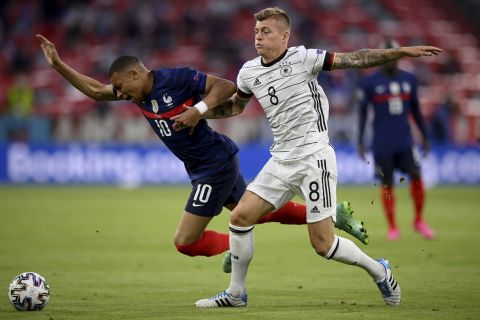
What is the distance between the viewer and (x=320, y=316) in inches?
283

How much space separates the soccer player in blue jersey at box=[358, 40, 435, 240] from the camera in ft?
44.3

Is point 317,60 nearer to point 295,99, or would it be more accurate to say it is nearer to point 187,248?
point 295,99

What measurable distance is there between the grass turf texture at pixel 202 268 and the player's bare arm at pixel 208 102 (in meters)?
1.55

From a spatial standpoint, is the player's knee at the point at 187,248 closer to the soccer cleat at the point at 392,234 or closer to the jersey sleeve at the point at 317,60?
the jersey sleeve at the point at 317,60

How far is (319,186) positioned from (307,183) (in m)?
0.10

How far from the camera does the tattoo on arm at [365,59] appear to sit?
7.39m

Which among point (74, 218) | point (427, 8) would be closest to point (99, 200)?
point (74, 218)

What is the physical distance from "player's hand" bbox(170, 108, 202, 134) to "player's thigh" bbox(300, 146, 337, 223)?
950 millimetres

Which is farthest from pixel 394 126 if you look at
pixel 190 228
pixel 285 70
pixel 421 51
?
pixel 421 51

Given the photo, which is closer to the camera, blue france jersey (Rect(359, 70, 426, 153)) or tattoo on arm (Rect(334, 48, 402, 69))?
tattoo on arm (Rect(334, 48, 402, 69))

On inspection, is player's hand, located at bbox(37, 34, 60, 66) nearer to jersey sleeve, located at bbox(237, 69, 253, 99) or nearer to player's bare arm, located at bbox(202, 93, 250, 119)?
player's bare arm, located at bbox(202, 93, 250, 119)

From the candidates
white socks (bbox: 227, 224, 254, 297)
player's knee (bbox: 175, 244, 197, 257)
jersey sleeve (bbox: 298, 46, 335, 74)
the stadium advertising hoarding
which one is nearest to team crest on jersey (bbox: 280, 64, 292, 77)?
jersey sleeve (bbox: 298, 46, 335, 74)

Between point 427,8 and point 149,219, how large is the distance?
20.6 metres

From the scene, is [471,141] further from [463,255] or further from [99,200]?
[463,255]
